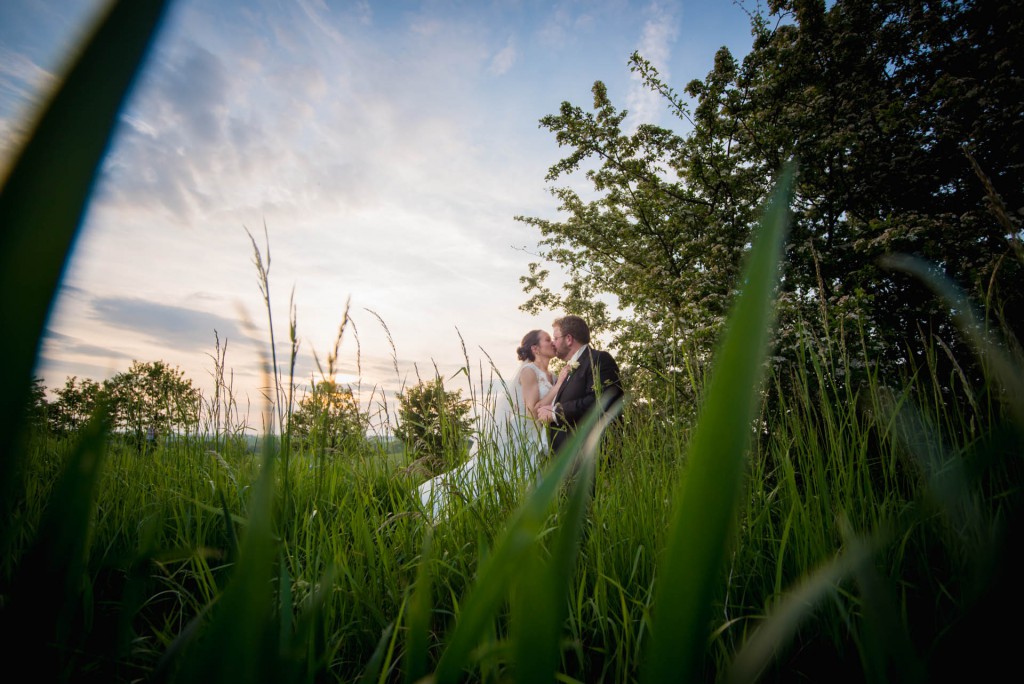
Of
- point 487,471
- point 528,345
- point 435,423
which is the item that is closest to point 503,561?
point 487,471

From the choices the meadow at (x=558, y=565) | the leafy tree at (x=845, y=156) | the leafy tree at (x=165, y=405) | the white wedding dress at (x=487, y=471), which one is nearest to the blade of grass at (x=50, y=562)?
the meadow at (x=558, y=565)

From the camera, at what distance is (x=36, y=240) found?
0.56 ft

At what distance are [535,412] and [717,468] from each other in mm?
4344

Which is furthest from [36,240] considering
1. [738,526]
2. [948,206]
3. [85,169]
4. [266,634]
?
[948,206]

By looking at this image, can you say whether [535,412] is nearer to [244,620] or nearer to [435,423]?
[435,423]

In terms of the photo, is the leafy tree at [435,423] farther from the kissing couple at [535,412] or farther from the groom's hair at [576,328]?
the groom's hair at [576,328]

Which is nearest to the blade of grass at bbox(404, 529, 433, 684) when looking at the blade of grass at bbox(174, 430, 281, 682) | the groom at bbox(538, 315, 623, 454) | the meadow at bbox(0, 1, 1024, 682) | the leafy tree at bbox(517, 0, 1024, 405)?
the meadow at bbox(0, 1, 1024, 682)

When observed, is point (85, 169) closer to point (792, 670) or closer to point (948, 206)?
point (792, 670)

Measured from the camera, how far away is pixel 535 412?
4.54 meters

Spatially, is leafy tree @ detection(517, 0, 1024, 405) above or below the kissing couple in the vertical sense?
above

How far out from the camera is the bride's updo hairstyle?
821cm

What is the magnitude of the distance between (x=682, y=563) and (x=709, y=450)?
0.24ft

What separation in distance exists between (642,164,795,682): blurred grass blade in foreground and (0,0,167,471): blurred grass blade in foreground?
290 mm

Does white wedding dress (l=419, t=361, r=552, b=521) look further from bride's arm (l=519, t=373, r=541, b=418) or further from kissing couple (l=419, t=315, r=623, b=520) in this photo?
bride's arm (l=519, t=373, r=541, b=418)
